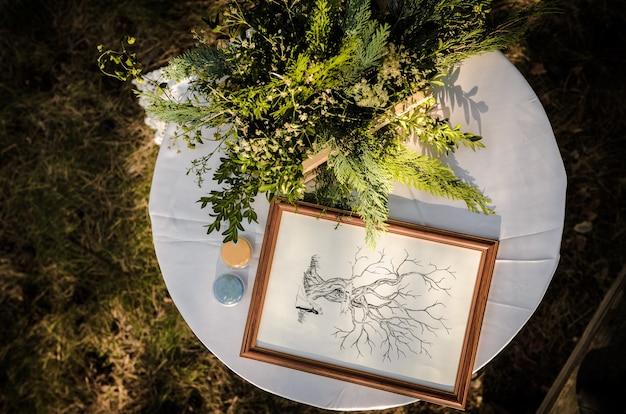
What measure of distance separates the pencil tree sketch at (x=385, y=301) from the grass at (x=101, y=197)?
4.07ft

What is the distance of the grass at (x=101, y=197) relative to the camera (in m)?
2.79

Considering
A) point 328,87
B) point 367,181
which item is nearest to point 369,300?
point 367,181

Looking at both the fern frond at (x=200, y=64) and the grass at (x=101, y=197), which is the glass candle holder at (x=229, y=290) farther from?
the grass at (x=101, y=197)

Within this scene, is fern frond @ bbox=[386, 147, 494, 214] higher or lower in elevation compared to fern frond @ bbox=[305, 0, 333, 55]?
lower

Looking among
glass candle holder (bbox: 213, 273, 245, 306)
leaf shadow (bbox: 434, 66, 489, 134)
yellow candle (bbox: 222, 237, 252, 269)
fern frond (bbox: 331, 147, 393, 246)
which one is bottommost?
glass candle holder (bbox: 213, 273, 245, 306)

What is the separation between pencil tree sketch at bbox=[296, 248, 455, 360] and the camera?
70.3 inches

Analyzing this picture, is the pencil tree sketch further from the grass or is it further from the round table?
the grass

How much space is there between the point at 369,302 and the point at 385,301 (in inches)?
2.5

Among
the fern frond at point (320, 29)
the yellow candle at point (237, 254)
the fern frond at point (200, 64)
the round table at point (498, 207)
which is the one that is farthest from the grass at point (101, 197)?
the fern frond at point (320, 29)

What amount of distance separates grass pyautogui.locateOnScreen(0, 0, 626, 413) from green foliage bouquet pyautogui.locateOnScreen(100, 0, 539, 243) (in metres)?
1.55

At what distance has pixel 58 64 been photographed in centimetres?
312

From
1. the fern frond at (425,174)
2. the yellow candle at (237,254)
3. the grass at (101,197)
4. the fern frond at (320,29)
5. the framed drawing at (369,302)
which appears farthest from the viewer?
the grass at (101,197)

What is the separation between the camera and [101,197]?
10.1 feet

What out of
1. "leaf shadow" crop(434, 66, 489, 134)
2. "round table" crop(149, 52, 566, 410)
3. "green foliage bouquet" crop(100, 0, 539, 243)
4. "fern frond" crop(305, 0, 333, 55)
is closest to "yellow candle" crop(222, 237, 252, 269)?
"round table" crop(149, 52, 566, 410)
